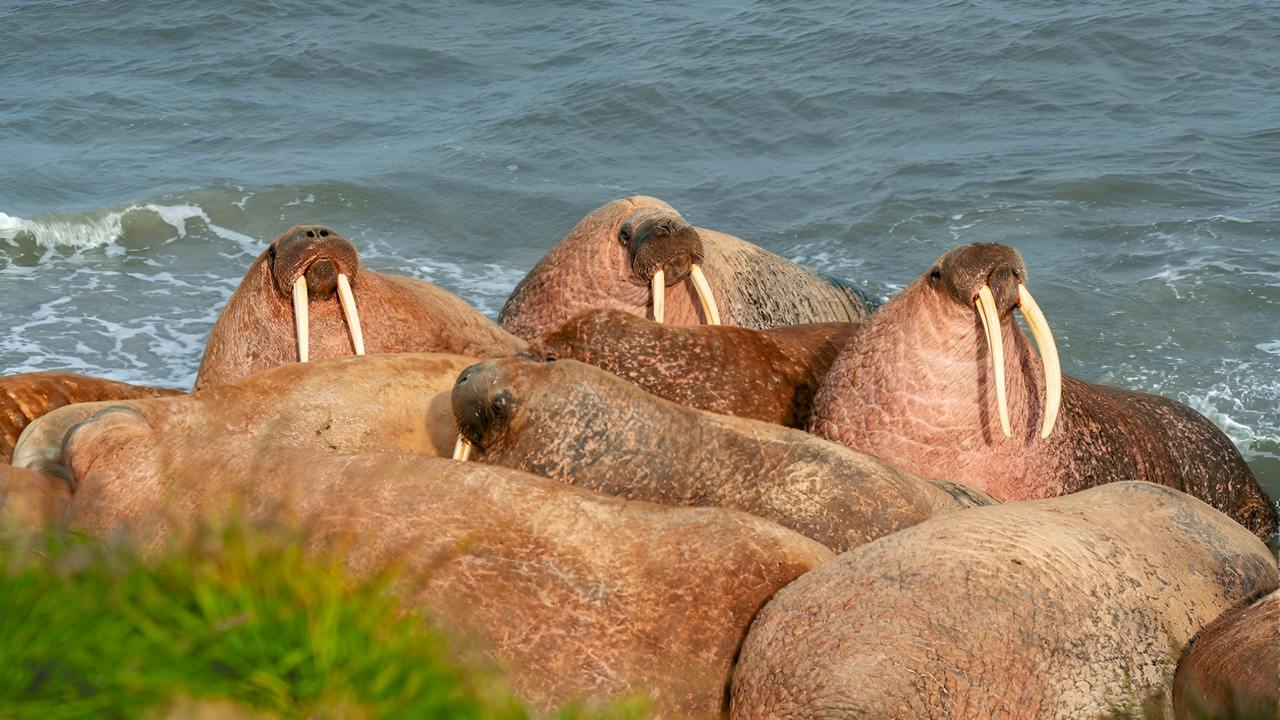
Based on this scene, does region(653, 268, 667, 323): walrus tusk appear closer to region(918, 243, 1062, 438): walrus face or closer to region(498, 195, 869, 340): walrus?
region(498, 195, 869, 340): walrus

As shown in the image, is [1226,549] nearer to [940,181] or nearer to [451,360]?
[451,360]

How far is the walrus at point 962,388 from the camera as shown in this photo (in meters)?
6.38

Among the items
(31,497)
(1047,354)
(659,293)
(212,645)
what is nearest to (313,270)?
(659,293)

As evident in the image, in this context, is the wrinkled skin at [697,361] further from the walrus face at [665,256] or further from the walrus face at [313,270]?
the walrus face at [665,256]

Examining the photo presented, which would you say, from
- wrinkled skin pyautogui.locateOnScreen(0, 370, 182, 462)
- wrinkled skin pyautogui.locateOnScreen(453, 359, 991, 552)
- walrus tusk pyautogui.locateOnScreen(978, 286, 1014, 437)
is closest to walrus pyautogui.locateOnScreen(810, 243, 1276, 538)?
walrus tusk pyautogui.locateOnScreen(978, 286, 1014, 437)

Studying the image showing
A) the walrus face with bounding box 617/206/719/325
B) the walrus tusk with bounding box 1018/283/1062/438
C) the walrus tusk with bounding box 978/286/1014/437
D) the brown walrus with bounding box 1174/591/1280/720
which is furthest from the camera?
the walrus face with bounding box 617/206/719/325

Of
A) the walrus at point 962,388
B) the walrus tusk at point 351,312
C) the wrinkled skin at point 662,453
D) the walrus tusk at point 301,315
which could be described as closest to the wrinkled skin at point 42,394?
the walrus tusk at point 301,315

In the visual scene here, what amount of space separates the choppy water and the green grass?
663cm

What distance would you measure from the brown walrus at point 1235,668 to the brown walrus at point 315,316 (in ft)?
13.4

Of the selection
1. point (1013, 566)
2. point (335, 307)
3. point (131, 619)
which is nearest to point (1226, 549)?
point (1013, 566)

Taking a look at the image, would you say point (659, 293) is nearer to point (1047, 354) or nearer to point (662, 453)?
point (1047, 354)

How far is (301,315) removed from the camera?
6938 mm

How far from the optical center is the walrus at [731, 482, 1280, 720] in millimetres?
3666

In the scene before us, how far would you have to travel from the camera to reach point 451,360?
6.18m
